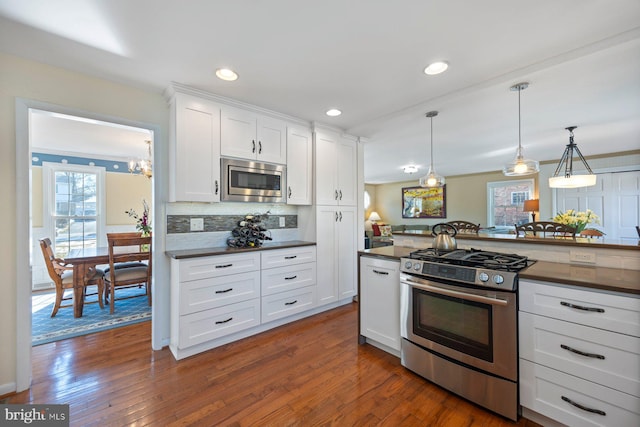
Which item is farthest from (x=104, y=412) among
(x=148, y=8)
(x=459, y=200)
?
(x=459, y=200)

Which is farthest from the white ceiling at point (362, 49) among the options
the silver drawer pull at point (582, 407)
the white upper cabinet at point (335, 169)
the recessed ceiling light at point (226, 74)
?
the silver drawer pull at point (582, 407)

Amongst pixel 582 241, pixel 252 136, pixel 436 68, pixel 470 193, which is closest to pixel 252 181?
pixel 252 136

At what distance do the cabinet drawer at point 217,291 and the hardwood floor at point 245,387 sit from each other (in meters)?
0.44

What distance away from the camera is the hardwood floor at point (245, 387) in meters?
1.63

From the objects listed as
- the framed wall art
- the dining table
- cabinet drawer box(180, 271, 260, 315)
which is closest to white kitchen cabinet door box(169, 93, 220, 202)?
cabinet drawer box(180, 271, 260, 315)

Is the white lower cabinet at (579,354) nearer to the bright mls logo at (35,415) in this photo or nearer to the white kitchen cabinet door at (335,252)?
the white kitchen cabinet door at (335,252)

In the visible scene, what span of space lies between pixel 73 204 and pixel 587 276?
686cm

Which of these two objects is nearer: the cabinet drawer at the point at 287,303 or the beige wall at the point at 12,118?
the beige wall at the point at 12,118

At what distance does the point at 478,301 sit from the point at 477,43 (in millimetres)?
1705

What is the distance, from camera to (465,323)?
1.77 metres

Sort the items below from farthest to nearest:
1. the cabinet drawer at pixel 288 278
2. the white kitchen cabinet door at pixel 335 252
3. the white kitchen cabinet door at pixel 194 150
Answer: the white kitchen cabinet door at pixel 335 252, the cabinet drawer at pixel 288 278, the white kitchen cabinet door at pixel 194 150

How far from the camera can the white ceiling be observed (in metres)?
1.49

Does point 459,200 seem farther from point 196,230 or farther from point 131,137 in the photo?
point 131,137

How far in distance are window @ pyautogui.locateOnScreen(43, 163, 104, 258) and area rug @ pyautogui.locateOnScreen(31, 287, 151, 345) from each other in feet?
4.09
